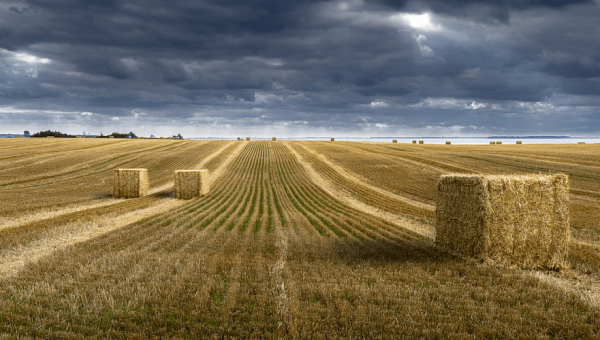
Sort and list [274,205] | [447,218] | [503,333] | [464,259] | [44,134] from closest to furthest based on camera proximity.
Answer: [503,333] < [464,259] < [447,218] < [274,205] < [44,134]

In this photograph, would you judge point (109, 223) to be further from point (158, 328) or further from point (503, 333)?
point (503, 333)

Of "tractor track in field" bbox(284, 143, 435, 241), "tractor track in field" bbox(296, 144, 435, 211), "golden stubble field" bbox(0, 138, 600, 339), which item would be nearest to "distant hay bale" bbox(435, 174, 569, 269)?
"golden stubble field" bbox(0, 138, 600, 339)

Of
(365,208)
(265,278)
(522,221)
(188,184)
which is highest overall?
(522,221)

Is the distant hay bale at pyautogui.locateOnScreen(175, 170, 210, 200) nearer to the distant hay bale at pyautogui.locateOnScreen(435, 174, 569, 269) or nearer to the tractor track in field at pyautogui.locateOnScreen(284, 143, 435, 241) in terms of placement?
the tractor track in field at pyautogui.locateOnScreen(284, 143, 435, 241)

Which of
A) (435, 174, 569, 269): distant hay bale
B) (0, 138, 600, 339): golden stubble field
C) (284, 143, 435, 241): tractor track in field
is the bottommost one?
(284, 143, 435, 241): tractor track in field

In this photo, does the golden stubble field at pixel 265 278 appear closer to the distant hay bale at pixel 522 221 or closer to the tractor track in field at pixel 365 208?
the tractor track in field at pixel 365 208

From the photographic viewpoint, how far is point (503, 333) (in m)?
→ 5.81

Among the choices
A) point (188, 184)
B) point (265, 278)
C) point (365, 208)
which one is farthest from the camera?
point (188, 184)

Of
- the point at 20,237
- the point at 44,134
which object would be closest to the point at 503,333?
the point at 20,237

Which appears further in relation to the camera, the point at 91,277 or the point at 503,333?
the point at 91,277

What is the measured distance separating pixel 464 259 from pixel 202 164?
38268 millimetres

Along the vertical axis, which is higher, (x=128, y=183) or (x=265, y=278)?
(x=128, y=183)

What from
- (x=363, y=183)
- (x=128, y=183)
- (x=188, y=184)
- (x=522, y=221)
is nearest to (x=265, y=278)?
(x=522, y=221)

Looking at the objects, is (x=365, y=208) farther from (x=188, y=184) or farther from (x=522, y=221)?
(x=188, y=184)
